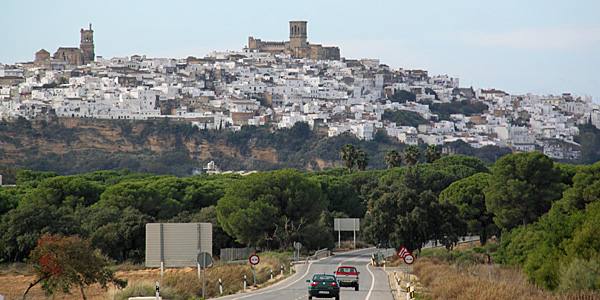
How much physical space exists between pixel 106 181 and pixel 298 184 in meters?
35.8

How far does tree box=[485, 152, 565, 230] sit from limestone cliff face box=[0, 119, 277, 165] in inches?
4483

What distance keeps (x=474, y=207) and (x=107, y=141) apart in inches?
4791

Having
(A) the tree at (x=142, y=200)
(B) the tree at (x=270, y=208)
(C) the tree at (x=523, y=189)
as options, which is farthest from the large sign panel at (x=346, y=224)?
(C) the tree at (x=523, y=189)

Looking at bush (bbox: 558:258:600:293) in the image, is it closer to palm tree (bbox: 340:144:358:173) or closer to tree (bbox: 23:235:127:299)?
tree (bbox: 23:235:127:299)

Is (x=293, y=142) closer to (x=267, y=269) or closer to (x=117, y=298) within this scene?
(x=267, y=269)

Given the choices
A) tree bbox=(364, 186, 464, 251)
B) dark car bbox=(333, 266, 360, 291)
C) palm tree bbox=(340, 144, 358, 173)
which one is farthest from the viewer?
palm tree bbox=(340, 144, 358, 173)

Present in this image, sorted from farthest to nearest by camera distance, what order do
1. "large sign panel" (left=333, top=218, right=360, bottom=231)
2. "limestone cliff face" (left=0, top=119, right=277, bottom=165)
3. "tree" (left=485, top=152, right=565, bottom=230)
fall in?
"limestone cliff face" (left=0, top=119, right=277, bottom=165) < "large sign panel" (left=333, top=218, right=360, bottom=231) < "tree" (left=485, top=152, right=565, bottom=230)

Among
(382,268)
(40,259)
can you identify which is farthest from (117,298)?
(382,268)

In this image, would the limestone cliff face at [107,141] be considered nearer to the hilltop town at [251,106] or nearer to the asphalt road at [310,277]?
the hilltop town at [251,106]

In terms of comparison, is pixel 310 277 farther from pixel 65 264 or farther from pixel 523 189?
pixel 523 189

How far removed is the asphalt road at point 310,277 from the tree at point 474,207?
9864mm

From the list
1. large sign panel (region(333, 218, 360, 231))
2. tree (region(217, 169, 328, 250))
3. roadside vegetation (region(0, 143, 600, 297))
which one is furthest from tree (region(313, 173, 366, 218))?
tree (region(217, 169, 328, 250))

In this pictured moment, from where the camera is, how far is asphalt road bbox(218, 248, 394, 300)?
26391mm

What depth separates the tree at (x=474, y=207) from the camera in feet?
185
